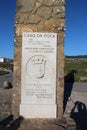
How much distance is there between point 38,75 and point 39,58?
50cm

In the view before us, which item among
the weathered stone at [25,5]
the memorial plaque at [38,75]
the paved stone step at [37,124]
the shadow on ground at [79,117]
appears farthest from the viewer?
the weathered stone at [25,5]

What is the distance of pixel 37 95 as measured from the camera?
10219mm

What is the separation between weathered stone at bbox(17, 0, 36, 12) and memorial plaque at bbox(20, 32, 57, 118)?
0.73m

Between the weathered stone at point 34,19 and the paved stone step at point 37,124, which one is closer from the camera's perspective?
the paved stone step at point 37,124

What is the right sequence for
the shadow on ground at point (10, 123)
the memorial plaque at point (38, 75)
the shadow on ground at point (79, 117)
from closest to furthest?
the shadow on ground at point (10, 123) < the shadow on ground at point (79, 117) < the memorial plaque at point (38, 75)

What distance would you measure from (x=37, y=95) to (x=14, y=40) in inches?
69.5

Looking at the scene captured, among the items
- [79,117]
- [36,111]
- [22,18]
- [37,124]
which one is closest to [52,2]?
[22,18]

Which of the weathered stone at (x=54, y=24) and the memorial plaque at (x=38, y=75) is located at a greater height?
the weathered stone at (x=54, y=24)

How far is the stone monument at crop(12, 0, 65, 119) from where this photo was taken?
33.4 feet

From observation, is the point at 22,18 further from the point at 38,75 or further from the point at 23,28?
the point at 38,75

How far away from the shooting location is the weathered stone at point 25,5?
1028 cm

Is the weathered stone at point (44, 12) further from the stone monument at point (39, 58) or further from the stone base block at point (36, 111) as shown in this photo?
the stone base block at point (36, 111)

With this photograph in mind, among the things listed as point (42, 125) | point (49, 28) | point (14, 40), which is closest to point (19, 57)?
point (14, 40)

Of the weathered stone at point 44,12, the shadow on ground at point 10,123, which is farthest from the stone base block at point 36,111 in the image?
the weathered stone at point 44,12
